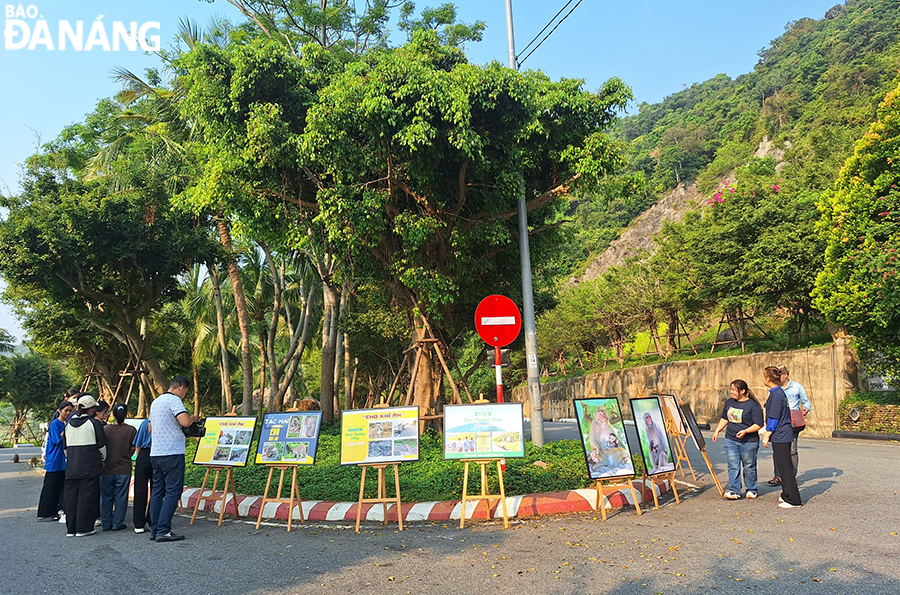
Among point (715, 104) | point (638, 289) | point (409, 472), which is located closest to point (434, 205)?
point (409, 472)

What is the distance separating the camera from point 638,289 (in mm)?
32781

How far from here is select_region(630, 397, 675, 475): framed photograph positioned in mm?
7828

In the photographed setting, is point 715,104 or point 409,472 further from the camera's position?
point 715,104

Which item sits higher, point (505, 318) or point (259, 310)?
point (259, 310)

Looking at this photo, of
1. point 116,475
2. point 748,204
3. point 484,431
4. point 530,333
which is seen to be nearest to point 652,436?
point 484,431

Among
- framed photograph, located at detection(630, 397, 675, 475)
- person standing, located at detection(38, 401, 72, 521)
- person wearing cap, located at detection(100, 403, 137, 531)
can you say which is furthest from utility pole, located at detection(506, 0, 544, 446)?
person standing, located at detection(38, 401, 72, 521)

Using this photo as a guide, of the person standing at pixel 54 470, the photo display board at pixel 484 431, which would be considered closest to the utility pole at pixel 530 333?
the photo display board at pixel 484 431

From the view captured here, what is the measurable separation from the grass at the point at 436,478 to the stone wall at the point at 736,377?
4.03 m

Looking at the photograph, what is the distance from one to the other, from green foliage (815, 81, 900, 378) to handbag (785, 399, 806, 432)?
792 centimetres

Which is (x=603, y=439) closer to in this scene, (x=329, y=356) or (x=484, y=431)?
(x=484, y=431)

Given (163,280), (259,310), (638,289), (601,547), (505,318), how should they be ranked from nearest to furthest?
(601,547), (505,318), (163,280), (259,310), (638,289)

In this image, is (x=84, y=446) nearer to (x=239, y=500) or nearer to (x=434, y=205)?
(x=239, y=500)

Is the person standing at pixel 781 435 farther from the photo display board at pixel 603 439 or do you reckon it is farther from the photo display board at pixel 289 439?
the photo display board at pixel 289 439

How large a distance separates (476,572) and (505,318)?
5.81 metres
